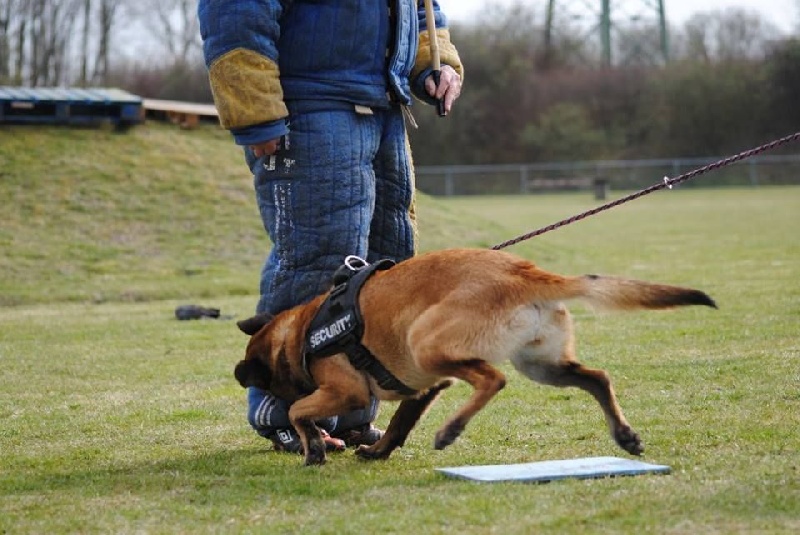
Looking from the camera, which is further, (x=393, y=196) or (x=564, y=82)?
(x=564, y=82)

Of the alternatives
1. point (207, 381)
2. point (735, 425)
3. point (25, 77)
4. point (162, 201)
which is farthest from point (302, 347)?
point (25, 77)

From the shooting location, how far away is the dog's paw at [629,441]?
14.8ft

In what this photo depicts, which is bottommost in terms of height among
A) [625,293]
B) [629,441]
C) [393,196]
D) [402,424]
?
[402,424]

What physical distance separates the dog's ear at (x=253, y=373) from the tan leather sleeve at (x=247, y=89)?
971 millimetres

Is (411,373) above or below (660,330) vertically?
above

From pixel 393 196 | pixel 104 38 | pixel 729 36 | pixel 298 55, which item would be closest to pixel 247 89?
pixel 298 55

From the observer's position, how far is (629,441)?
451 cm

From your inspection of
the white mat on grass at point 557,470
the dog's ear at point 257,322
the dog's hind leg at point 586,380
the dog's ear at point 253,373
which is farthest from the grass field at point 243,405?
the dog's ear at point 257,322

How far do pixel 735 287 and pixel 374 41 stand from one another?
→ 7.51 meters

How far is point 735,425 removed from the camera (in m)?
5.04

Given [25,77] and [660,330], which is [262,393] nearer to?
[660,330]

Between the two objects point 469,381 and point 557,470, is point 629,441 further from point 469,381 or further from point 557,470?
point 469,381

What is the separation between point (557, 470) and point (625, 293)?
64cm

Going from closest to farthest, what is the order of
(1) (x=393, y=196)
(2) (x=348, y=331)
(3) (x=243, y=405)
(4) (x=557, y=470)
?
(4) (x=557, y=470) → (2) (x=348, y=331) → (1) (x=393, y=196) → (3) (x=243, y=405)
